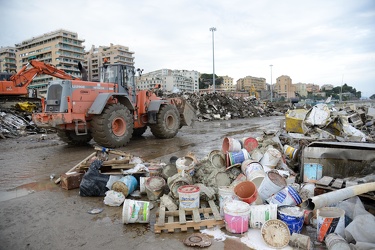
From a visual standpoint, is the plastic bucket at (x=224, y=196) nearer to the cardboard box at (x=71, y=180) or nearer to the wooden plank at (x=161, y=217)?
the wooden plank at (x=161, y=217)

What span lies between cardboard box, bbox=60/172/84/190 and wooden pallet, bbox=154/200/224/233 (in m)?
1.92

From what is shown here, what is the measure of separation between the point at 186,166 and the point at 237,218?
163cm

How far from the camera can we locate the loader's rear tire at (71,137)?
8359mm

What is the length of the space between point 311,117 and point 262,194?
15.8ft

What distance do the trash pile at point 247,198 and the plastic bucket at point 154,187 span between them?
0.01 metres

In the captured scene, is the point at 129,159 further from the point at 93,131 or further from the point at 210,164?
the point at 93,131

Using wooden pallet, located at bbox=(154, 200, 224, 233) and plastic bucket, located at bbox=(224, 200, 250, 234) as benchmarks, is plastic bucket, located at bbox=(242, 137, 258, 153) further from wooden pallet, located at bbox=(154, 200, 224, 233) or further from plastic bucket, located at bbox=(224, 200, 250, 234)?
plastic bucket, located at bbox=(224, 200, 250, 234)

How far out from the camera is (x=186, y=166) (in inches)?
174

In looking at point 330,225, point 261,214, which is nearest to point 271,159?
point 261,214

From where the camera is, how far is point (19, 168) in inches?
237

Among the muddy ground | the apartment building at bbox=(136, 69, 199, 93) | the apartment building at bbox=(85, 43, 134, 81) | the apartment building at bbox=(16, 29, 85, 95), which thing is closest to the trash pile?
the muddy ground

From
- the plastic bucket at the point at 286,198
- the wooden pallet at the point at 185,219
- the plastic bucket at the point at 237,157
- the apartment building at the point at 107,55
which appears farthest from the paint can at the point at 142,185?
the apartment building at the point at 107,55

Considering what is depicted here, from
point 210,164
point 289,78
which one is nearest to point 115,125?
point 210,164

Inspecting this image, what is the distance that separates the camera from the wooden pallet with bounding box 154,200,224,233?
306cm
